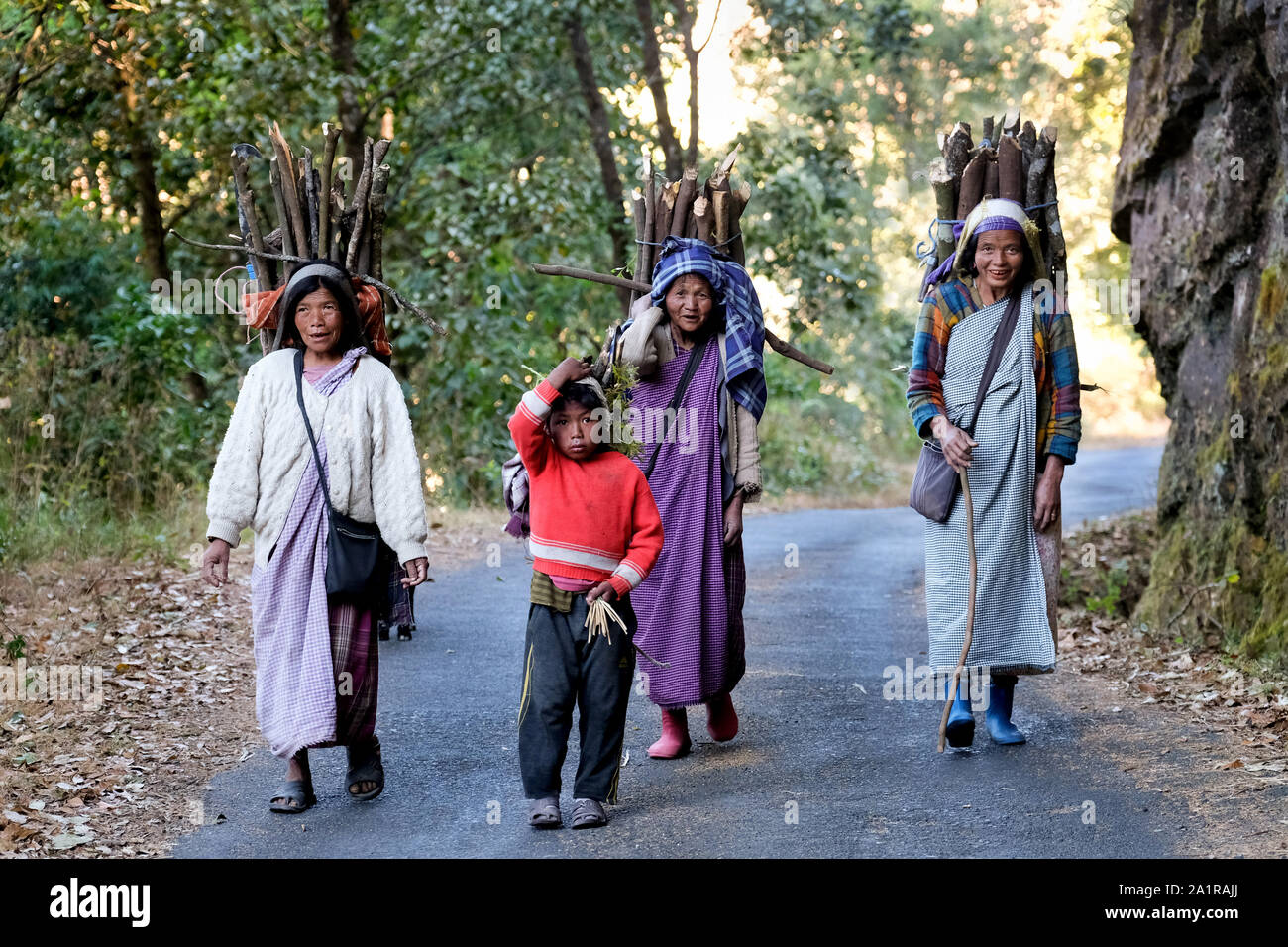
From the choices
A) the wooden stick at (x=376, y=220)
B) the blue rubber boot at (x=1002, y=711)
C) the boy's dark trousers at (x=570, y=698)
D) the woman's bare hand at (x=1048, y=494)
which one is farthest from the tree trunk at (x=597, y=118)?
the boy's dark trousers at (x=570, y=698)

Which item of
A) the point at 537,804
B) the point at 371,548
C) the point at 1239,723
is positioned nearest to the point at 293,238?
the point at 371,548

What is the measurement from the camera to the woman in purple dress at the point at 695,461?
6211 mm

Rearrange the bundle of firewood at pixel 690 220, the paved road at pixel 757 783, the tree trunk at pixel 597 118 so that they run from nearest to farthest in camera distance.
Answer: the paved road at pixel 757 783, the bundle of firewood at pixel 690 220, the tree trunk at pixel 597 118

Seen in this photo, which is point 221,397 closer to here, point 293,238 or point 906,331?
point 293,238

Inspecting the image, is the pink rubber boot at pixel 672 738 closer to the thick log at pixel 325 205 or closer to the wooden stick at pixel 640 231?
the wooden stick at pixel 640 231

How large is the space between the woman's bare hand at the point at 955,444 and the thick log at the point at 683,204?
1504 millimetres

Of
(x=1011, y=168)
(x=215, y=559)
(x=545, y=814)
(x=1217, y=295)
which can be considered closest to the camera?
(x=545, y=814)

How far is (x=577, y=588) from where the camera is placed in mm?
5219

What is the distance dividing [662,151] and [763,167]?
2543 millimetres

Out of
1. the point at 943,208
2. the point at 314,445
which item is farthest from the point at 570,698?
the point at 943,208

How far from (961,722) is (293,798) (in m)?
2.78

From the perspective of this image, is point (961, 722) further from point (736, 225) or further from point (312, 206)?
point (312, 206)

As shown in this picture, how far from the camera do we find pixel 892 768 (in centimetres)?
604

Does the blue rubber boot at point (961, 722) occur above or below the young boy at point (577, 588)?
below
